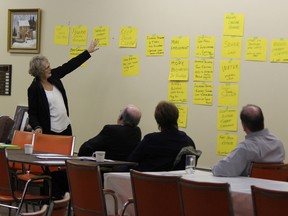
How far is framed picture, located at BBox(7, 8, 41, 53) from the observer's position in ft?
27.4

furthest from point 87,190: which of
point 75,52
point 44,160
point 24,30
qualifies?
point 24,30

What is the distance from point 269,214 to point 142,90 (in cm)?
409

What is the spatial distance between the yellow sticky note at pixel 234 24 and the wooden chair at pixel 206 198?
10.3ft

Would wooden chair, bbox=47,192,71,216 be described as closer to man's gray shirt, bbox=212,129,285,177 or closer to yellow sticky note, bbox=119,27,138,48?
man's gray shirt, bbox=212,129,285,177

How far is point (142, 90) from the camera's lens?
745cm

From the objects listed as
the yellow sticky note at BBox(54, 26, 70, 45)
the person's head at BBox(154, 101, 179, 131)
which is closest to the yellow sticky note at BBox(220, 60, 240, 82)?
the person's head at BBox(154, 101, 179, 131)

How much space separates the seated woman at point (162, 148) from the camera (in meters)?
5.64

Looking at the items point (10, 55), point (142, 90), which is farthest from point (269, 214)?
point (10, 55)

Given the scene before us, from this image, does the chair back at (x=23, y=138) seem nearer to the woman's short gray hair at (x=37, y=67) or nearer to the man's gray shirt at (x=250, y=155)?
the woman's short gray hair at (x=37, y=67)

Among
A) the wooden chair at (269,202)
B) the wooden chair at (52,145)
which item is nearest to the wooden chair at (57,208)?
the wooden chair at (269,202)

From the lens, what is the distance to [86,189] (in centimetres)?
479

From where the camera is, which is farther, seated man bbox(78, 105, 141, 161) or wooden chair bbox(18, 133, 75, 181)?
wooden chair bbox(18, 133, 75, 181)

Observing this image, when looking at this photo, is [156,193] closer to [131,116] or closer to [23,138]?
[131,116]

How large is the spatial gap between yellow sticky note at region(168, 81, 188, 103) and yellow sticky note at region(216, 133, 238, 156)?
0.58 m
